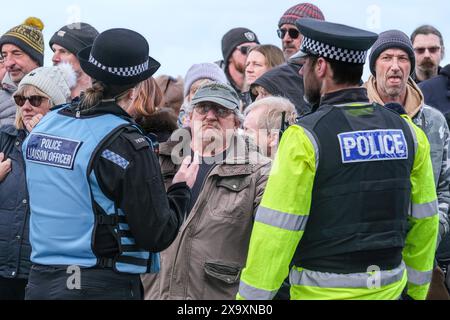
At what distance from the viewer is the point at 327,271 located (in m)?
4.13

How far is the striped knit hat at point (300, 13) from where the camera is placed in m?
8.16

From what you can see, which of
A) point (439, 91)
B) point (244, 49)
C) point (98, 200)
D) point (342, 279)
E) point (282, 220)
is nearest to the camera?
point (282, 220)

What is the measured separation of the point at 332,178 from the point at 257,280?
630 mm

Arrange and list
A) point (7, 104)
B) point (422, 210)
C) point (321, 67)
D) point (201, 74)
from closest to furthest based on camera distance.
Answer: point (321, 67) → point (422, 210) → point (7, 104) → point (201, 74)

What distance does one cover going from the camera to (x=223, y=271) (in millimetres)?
5020

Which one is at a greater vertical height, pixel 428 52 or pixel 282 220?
pixel 428 52

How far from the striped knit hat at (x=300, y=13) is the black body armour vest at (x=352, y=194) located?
4065 mm

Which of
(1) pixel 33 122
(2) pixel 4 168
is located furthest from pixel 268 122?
(2) pixel 4 168

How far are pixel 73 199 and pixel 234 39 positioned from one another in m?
5.09

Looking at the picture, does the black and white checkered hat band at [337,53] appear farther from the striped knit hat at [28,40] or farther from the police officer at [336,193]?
the striped knit hat at [28,40]

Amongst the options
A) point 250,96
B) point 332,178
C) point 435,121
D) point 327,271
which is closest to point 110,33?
point 332,178

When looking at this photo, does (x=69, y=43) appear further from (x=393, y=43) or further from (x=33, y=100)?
(x=393, y=43)

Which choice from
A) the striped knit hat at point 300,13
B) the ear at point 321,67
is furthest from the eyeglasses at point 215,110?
the striped knit hat at point 300,13
